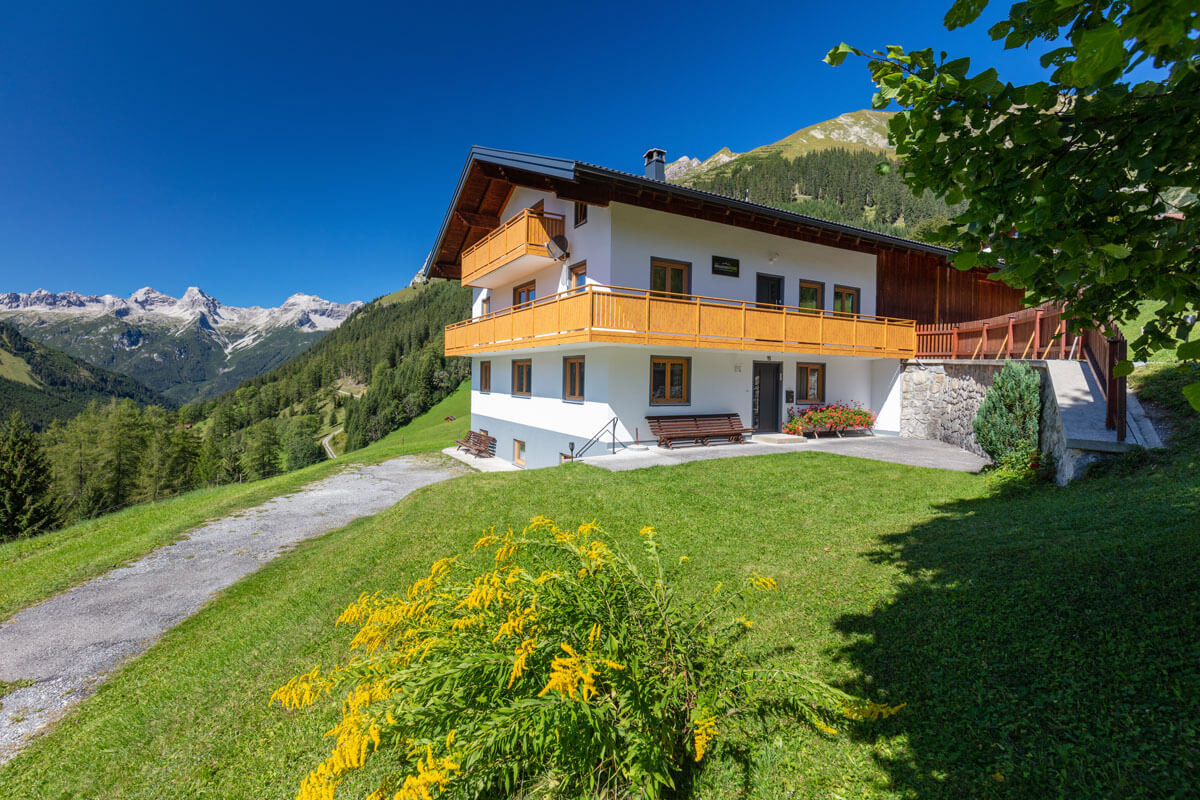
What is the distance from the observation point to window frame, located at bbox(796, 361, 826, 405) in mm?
20047

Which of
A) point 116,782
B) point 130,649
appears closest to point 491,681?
point 116,782

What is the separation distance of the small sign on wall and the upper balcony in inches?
225

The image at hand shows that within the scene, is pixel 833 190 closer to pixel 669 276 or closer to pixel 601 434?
pixel 669 276

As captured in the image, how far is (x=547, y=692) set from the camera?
2.59 meters

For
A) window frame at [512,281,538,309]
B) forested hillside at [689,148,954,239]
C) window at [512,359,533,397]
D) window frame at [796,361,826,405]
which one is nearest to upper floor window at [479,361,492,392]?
window at [512,359,533,397]

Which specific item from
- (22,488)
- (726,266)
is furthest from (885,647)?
(22,488)

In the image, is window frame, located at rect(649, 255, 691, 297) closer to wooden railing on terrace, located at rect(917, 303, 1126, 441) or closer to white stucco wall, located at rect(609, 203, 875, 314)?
white stucco wall, located at rect(609, 203, 875, 314)

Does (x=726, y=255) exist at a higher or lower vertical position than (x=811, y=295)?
higher

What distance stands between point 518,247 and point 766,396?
10902mm

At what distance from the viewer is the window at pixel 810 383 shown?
65.9 feet

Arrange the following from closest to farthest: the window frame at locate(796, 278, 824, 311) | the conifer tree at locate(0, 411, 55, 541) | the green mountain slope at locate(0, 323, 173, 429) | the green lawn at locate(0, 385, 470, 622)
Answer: the green lawn at locate(0, 385, 470, 622) → the window frame at locate(796, 278, 824, 311) → the conifer tree at locate(0, 411, 55, 541) → the green mountain slope at locate(0, 323, 173, 429)

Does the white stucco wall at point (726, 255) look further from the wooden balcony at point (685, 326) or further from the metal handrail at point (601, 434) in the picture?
the metal handrail at point (601, 434)

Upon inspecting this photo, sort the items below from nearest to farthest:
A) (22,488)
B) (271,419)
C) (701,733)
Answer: (701,733), (22,488), (271,419)

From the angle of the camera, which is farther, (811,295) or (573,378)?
(811,295)
